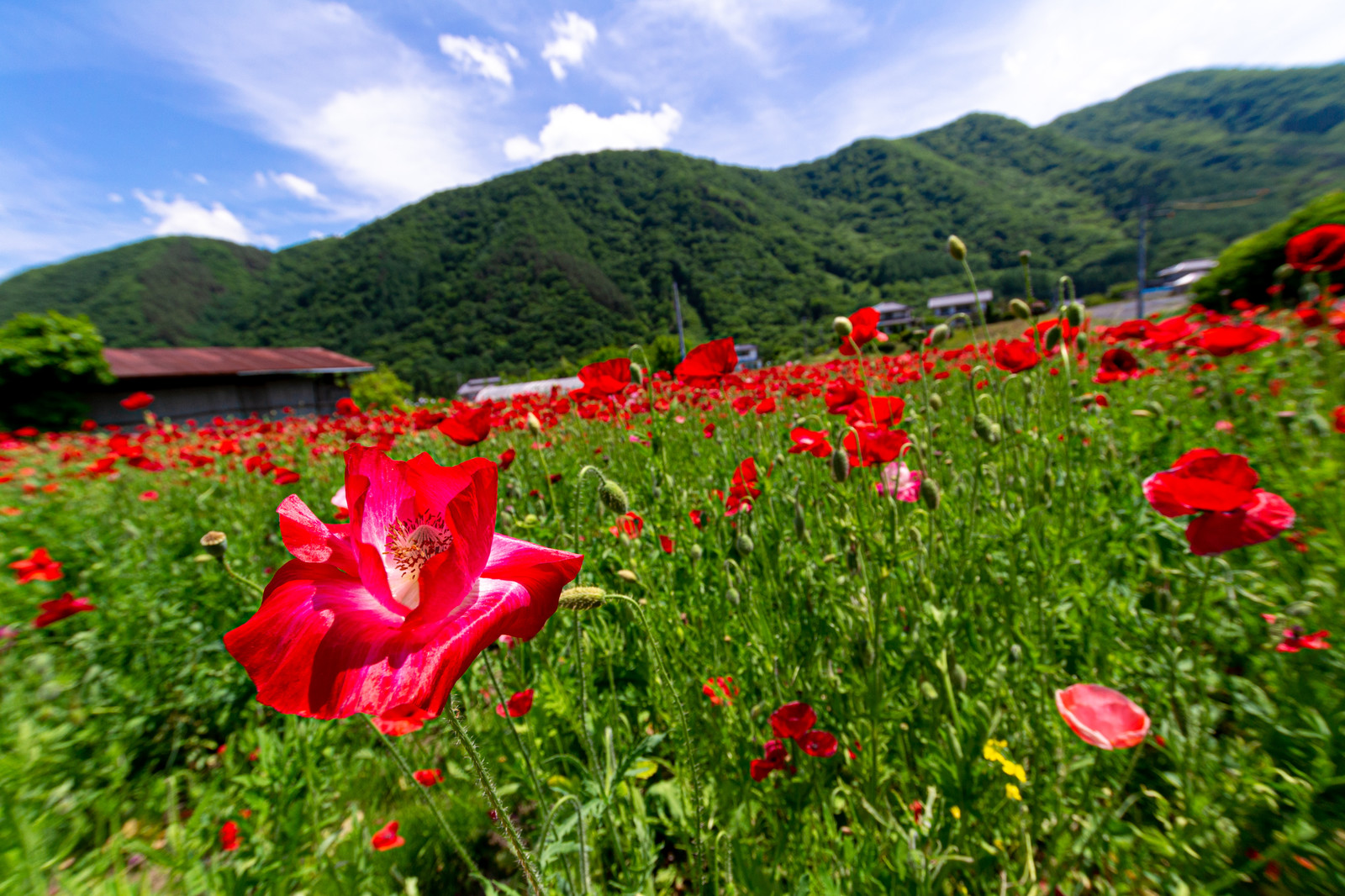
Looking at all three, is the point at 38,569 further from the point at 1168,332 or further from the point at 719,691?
the point at 1168,332

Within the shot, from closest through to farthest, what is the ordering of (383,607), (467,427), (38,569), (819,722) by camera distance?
(383,607), (819,722), (467,427), (38,569)

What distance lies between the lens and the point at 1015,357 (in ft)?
6.15

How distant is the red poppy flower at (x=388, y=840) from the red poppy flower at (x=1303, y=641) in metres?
2.59

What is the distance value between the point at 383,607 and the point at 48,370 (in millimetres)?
23642

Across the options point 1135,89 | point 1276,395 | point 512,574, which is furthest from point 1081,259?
point 1135,89

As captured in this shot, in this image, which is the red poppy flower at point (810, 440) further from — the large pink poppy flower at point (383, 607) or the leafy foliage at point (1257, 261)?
the leafy foliage at point (1257, 261)

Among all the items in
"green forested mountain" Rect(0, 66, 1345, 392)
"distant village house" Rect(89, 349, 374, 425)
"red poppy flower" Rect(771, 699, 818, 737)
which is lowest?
"red poppy flower" Rect(771, 699, 818, 737)

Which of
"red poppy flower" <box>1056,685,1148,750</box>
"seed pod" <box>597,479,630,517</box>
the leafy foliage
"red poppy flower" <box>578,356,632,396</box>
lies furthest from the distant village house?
the leafy foliage

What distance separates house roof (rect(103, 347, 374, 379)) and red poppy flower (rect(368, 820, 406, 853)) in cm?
2401

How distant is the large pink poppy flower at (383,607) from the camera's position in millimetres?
489

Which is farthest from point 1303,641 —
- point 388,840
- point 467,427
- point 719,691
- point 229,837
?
point 229,837

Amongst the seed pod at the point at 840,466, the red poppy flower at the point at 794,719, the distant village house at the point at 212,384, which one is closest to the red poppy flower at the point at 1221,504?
the seed pod at the point at 840,466

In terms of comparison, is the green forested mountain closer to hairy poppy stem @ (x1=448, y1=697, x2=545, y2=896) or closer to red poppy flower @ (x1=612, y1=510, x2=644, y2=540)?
red poppy flower @ (x1=612, y1=510, x2=644, y2=540)

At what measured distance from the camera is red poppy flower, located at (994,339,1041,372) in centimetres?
186
